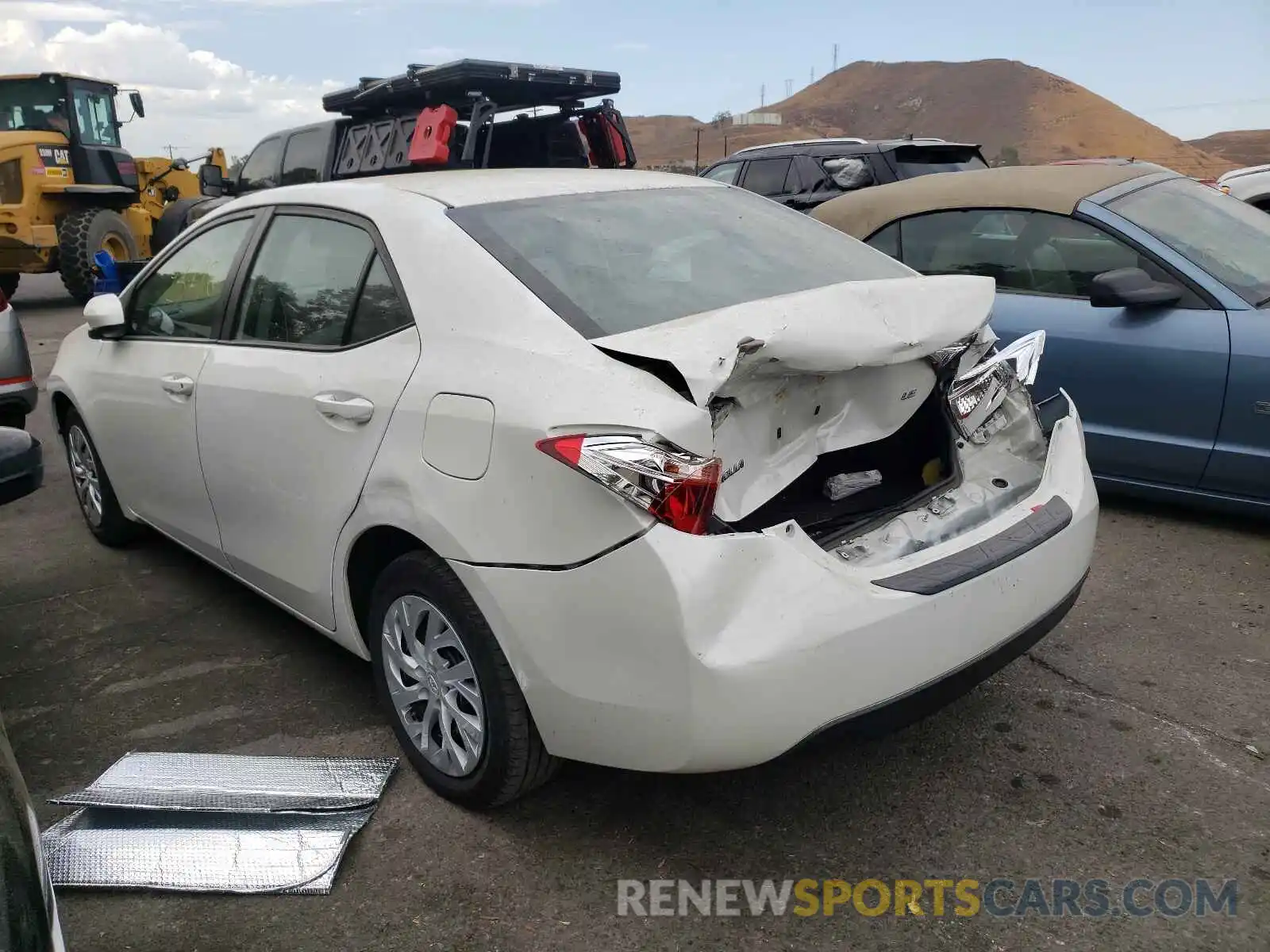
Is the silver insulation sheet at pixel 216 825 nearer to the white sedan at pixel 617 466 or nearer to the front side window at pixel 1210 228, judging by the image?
the white sedan at pixel 617 466

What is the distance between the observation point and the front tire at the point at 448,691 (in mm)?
2354

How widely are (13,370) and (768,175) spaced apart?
7.48m

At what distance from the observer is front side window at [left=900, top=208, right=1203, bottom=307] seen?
14.8ft

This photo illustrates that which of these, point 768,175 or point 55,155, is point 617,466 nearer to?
point 768,175

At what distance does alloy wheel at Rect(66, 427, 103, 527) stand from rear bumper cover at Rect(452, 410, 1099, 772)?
9.61ft

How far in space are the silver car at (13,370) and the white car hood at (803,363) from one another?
488 cm

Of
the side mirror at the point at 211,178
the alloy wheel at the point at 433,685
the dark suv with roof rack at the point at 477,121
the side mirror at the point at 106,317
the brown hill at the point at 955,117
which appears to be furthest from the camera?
the brown hill at the point at 955,117

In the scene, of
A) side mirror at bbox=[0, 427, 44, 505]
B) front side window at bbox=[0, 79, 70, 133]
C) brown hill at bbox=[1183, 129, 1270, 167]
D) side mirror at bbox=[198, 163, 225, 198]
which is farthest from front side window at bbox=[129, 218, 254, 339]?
brown hill at bbox=[1183, 129, 1270, 167]

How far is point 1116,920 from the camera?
7.17 ft

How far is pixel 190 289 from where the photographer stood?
3.70 meters

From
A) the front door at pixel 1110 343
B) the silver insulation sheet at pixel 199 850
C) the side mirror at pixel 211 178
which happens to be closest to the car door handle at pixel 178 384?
the silver insulation sheet at pixel 199 850

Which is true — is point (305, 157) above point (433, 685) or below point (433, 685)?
above

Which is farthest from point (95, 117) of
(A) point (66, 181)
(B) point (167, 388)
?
(B) point (167, 388)

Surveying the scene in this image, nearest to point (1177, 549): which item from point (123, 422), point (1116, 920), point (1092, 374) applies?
point (1092, 374)
